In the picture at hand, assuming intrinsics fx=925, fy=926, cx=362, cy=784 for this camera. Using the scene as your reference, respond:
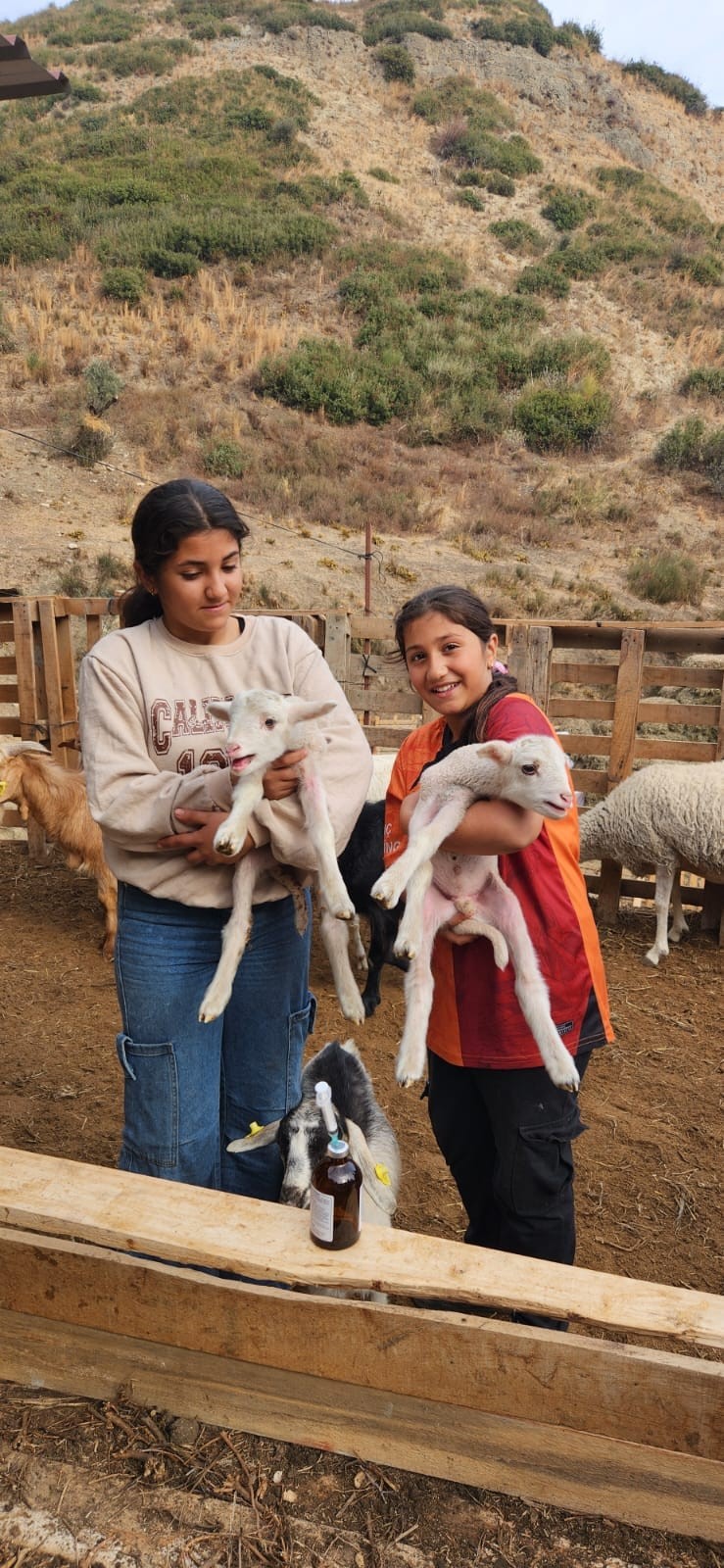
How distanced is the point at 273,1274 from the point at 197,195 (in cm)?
3460

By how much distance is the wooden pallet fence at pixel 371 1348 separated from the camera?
1626mm

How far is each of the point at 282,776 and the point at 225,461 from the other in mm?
19533

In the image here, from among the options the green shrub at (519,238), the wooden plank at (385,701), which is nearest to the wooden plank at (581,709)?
the wooden plank at (385,701)

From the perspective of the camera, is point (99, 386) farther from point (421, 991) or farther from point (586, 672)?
point (421, 991)

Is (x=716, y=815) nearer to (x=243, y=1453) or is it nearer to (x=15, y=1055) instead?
(x=15, y=1055)

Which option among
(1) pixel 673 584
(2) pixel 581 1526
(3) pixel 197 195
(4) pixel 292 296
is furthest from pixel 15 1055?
(3) pixel 197 195

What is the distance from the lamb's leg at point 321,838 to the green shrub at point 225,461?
63.3 ft

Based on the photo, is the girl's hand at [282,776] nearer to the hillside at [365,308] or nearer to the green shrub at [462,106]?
the hillside at [365,308]

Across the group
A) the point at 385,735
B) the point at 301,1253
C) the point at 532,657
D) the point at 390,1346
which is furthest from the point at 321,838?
the point at 385,735

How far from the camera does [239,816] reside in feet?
6.09

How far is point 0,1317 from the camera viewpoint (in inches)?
78.5

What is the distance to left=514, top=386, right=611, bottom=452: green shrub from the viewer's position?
23734 millimetres

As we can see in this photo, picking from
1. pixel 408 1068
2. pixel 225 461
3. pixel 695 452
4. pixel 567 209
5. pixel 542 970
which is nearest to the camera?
pixel 408 1068

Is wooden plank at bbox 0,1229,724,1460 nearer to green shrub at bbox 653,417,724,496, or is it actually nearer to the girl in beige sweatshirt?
the girl in beige sweatshirt
